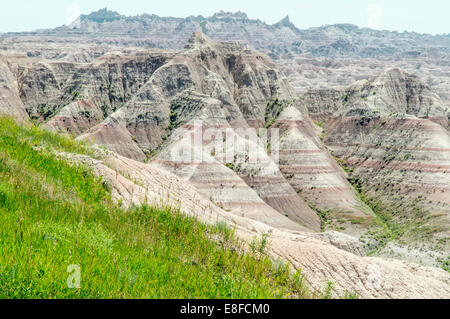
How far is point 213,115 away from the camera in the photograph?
92.2m

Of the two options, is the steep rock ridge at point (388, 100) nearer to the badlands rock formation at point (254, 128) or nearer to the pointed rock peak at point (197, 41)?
the badlands rock formation at point (254, 128)

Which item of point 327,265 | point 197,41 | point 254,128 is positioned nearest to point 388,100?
point 254,128

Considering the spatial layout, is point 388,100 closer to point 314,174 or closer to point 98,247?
point 314,174

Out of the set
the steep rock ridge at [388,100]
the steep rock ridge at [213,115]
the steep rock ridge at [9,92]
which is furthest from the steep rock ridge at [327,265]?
the steep rock ridge at [9,92]

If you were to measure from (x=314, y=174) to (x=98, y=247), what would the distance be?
8184 centimetres

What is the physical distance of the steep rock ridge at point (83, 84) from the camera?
106m

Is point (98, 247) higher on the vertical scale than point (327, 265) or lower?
higher

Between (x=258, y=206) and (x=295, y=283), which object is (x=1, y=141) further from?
(x=258, y=206)

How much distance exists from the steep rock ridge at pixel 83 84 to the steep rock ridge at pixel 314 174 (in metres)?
47.6

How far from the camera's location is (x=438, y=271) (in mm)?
21969

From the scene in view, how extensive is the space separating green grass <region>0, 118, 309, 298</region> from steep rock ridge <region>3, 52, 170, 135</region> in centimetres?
9694

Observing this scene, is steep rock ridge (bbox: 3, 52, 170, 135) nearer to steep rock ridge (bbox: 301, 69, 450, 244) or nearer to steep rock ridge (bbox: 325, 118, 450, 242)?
steep rock ridge (bbox: 301, 69, 450, 244)

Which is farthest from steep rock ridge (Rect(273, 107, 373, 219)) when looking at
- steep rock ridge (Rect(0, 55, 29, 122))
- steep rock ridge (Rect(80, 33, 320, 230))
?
steep rock ridge (Rect(0, 55, 29, 122))

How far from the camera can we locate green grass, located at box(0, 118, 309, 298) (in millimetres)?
5418
